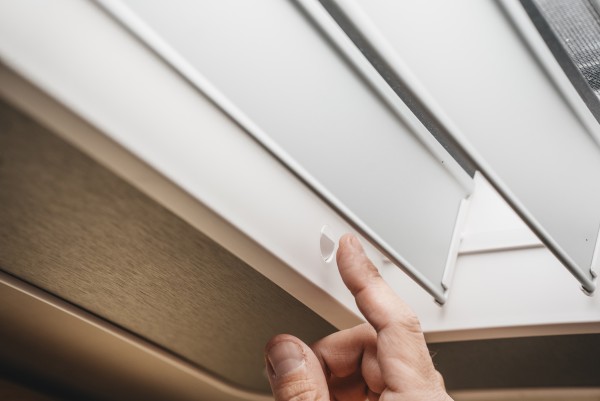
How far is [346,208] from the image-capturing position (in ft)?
2.66

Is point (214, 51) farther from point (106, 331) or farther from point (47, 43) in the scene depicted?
point (106, 331)

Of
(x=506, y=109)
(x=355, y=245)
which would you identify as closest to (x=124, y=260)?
(x=355, y=245)

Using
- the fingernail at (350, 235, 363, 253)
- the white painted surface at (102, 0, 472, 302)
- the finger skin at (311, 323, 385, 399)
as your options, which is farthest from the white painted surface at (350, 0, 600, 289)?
the finger skin at (311, 323, 385, 399)

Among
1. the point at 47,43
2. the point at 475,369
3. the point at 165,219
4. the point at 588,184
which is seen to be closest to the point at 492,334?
the point at 475,369

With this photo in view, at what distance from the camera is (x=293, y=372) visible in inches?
31.4

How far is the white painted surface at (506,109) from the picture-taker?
2.37 feet

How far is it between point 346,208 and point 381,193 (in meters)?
0.09

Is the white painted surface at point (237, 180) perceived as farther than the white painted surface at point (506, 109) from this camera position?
No

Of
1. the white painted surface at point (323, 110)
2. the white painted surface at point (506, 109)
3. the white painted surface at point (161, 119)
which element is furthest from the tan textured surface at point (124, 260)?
the white painted surface at point (506, 109)

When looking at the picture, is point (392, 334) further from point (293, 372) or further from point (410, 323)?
point (293, 372)

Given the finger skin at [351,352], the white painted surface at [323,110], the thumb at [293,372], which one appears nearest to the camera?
the white painted surface at [323,110]

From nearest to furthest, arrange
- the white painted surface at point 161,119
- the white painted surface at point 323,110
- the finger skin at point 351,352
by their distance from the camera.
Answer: the white painted surface at point 161,119 → the white painted surface at point 323,110 → the finger skin at point 351,352

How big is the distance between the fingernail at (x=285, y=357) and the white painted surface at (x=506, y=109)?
1.25 ft

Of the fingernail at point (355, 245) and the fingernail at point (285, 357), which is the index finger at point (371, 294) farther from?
the fingernail at point (285, 357)
